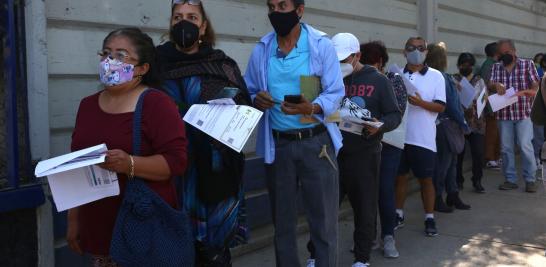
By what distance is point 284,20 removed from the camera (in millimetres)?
3385

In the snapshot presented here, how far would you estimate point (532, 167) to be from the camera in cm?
748

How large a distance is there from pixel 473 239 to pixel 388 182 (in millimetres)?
1256

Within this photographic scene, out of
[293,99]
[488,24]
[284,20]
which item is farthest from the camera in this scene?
[488,24]

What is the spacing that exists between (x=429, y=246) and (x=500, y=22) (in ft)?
23.0

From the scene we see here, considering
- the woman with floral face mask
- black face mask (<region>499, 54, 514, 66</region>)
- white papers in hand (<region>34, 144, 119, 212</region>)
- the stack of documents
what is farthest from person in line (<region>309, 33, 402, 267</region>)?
black face mask (<region>499, 54, 514, 66</region>)

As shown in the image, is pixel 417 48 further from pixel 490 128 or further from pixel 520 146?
pixel 490 128

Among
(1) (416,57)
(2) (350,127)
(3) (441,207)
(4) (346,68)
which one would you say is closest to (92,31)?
(4) (346,68)

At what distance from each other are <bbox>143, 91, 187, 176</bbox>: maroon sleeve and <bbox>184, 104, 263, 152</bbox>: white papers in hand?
272mm

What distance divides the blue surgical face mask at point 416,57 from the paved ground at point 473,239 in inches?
63.3

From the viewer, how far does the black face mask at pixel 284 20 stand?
3.38 m

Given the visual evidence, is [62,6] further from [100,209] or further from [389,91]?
[389,91]

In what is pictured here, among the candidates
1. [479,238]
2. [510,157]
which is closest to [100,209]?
[479,238]

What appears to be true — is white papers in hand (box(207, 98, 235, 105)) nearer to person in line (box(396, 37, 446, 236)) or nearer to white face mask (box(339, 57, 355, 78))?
white face mask (box(339, 57, 355, 78))

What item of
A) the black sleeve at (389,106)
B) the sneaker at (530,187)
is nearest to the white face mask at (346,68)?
the black sleeve at (389,106)
